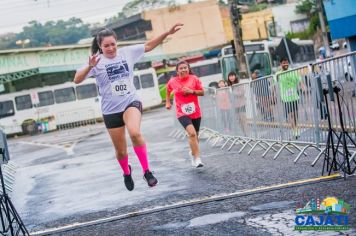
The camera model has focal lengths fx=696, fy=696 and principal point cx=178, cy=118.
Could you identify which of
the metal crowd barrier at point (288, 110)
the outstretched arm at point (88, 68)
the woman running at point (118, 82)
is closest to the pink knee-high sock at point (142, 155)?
the woman running at point (118, 82)

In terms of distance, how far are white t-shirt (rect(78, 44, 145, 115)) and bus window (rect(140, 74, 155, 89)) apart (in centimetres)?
4316

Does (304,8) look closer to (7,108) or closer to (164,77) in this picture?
(164,77)

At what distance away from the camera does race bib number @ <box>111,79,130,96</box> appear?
26.8ft

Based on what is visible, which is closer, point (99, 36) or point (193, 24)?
point (99, 36)

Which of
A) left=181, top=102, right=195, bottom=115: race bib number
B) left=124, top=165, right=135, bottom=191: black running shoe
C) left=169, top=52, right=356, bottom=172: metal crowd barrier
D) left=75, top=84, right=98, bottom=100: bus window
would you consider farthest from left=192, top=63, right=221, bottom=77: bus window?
left=124, top=165, right=135, bottom=191: black running shoe

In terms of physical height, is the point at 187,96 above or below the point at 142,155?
above

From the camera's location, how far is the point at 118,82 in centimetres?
819

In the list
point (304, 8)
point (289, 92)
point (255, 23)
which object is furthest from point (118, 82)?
point (304, 8)

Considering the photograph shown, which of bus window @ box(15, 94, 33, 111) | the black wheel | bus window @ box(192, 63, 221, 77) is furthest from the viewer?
bus window @ box(192, 63, 221, 77)

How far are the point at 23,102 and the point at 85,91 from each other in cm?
447

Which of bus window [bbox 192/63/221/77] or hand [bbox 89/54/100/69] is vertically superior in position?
hand [bbox 89/54/100/69]

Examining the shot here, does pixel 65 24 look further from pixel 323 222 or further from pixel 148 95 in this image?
pixel 323 222

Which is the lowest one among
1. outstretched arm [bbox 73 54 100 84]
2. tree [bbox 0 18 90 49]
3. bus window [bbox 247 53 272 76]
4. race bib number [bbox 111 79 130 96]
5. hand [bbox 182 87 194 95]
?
bus window [bbox 247 53 272 76]

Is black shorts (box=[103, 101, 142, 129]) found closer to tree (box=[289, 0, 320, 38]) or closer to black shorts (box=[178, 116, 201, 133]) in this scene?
black shorts (box=[178, 116, 201, 133])
